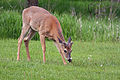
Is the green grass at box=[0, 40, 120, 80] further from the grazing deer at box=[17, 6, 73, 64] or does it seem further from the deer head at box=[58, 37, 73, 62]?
the grazing deer at box=[17, 6, 73, 64]

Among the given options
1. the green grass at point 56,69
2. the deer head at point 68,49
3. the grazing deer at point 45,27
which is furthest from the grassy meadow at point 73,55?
the grazing deer at point 45,27

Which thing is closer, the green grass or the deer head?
the green grass

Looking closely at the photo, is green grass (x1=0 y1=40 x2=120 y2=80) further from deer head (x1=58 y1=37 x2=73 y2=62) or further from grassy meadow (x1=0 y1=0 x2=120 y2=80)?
deer head (x1=58 y1=37 x2=73 y2=62)

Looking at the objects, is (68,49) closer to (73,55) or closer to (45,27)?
(45,27)

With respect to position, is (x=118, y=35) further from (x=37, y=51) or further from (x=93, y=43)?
(x=37, y=51)

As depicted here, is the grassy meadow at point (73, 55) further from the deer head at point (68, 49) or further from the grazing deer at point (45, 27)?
the grazing deer at point (45, 27)

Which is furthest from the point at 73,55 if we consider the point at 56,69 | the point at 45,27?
the point at 56,69

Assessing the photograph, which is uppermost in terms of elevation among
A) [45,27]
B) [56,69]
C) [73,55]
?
[45,27]

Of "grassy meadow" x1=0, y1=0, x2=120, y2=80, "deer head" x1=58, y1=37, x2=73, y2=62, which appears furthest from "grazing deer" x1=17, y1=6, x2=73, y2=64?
"grassy meadow" x1=0, y1=0, x2=120, y2=80

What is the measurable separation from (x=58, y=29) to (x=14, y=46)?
13.2 feet

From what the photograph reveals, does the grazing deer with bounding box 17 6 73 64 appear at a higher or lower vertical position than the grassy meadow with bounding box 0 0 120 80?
higher

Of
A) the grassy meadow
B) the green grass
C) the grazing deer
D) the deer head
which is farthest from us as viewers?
the grazing deer

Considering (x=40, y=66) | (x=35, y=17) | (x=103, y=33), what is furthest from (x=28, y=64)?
(x=103, y=33)

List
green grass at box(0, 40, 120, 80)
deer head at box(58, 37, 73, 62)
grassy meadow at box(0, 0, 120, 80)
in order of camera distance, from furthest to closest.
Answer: deer head at box(58, 37, 73, 62) < grassy meadow at box(0, 0, 120, 80) < green grass at box(0, 40, 120, 80)
